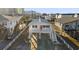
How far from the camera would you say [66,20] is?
2.22 metres

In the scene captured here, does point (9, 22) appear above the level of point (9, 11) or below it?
below

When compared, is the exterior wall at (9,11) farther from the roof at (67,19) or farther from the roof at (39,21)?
the roof at (67,19)

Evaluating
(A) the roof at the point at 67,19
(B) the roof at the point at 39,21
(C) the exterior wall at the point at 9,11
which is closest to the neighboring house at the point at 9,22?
(C) the exterior wall at the point at 9,11

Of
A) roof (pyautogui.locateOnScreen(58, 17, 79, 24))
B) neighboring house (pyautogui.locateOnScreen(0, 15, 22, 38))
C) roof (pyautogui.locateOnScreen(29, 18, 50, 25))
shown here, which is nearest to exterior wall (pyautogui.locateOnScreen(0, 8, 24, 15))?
neighboring house (pyautogui.locateOnScreen(0, 15, 22, 38))

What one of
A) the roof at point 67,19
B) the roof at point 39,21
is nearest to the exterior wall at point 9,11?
the roof at point 39,21

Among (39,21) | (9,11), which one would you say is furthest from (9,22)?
(39,21)


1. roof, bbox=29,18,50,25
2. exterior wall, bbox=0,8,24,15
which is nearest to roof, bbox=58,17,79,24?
roof, bbox=29,18,50,25

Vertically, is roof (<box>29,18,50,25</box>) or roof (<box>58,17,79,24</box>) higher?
roof (<box>58,17,79,24</box>)

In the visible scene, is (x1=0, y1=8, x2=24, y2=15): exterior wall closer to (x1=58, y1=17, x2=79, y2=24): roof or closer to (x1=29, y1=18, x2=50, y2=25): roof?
(x1=29, y1=18, x2=50, y2=25): roof

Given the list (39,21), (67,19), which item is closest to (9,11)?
(39,21)

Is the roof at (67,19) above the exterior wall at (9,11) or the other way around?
the other way around

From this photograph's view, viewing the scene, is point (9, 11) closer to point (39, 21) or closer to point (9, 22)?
point (9, 22)
